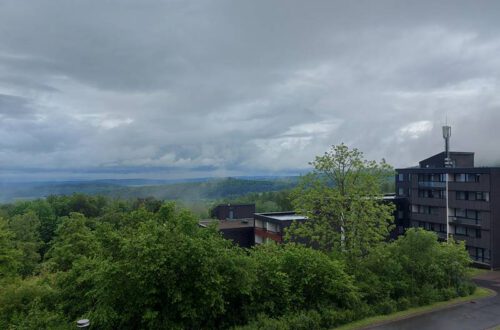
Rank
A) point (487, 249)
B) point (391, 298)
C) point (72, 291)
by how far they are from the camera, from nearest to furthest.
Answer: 1. point (72, 291)
2. point (391, 298)
3. point (487, 249)

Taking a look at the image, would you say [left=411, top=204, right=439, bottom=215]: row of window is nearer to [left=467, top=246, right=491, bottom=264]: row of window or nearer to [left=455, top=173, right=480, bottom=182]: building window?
[left=455, top=173, right=480, bottom=182]: building window

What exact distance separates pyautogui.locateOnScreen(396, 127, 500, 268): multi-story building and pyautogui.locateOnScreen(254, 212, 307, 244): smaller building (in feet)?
63.4

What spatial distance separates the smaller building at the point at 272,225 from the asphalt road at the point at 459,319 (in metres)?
19.1

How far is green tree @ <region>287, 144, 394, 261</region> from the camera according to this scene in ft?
84.7

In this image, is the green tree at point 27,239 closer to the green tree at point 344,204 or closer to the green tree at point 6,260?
the green tree at point 6,260

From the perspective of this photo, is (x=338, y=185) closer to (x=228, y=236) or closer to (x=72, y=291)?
(x=72, y=291)

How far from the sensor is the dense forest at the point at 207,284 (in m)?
16.5

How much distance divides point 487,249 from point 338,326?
104ft

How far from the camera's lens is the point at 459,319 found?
71.9 ft

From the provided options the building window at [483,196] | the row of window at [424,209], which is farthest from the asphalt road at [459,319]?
the row of window at [424,209]

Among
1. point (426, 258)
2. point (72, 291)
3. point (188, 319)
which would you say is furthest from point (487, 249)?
point (72, 291)

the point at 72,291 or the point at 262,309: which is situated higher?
the point at 72,291

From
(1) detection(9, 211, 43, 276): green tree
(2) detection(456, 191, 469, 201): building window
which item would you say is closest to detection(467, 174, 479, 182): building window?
(2) detection(456, 191, 469, 201): building window

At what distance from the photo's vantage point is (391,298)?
2375 centimetres
